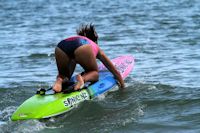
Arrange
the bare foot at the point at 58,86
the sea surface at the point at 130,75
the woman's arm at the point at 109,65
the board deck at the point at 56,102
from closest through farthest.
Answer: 1. the board deck at the point at 56,102
2. the sea surface at the point at 130,75
3. the bare foot at the point at 58,86
4. the woman's arm at the point at 109,65

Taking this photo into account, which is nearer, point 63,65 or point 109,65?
point 63,65

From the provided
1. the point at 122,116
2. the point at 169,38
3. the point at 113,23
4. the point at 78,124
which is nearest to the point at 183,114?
the point at 122,116

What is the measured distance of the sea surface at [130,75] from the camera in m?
7.66

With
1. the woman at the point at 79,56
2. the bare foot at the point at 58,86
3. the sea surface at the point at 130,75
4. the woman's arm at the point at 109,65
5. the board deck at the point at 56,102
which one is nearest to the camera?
the board deck at the point at 56,102

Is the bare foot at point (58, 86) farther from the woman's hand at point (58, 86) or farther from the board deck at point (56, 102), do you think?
the board deck at point (56, 102)

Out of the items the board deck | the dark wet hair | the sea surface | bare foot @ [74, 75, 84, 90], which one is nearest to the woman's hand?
the board deck

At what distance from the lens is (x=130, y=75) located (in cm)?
1149

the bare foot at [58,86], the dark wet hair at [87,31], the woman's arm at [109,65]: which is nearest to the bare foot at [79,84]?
the bare foot at [58,86]

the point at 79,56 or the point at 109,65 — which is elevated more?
the point at 79,56

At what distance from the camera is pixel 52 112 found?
7.71 m

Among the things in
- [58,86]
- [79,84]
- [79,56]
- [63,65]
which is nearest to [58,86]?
[58,86]

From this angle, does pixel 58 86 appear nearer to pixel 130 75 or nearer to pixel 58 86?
pixel 58 86

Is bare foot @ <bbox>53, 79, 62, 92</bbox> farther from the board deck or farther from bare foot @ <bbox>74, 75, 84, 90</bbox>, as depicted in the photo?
bare foot @ <bbox>74, 75, 84, 90</bbox>

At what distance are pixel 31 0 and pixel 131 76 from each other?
1358 inches
